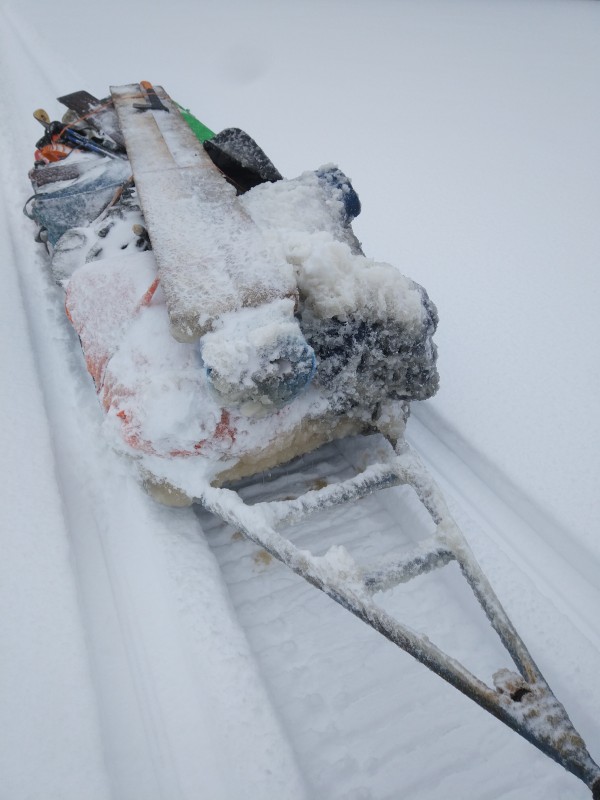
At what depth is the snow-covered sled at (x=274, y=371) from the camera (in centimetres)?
117

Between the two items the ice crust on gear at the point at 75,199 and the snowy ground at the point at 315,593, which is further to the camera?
the ice crust on gear at the point at 75,199

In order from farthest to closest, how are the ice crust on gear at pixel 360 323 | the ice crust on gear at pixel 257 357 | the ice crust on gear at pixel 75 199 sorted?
the ice crust on gear at pixel 75 199 < the ice crust on gear at pixel 360 323 < the ice crust on gear at pixel 257 357

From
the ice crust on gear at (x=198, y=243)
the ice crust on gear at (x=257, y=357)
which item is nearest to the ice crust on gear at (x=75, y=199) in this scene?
the ice crust on gear at (x=198, y=243)

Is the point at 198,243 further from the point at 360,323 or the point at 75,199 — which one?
the point at 75,199

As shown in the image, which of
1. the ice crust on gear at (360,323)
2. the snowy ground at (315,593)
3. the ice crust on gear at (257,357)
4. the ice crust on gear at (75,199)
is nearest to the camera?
the snowy ground at (315,593)

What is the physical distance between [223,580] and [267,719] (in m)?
0.38

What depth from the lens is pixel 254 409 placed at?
1372 millimetres

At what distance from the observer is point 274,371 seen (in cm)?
127

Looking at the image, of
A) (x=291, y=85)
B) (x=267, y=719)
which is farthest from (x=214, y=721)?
(x=291, y=85)

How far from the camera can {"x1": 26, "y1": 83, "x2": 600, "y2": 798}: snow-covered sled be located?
117 centimetres

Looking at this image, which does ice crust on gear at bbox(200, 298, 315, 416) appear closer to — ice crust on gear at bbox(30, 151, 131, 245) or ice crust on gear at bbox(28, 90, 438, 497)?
ice crust on gear at bbox(28, 90, 438, 497)

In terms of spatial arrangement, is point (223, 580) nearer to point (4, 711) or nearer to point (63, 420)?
point (4, 711)

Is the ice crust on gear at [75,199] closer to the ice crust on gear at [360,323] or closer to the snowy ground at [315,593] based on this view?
the snowy ground at [315,593]

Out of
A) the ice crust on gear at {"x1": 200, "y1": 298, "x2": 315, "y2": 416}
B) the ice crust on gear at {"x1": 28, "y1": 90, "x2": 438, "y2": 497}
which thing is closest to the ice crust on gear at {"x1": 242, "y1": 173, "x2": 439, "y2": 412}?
the ice crust on gear at {"x1": 28, "y1": 90, "x2": 438, "y2": 497}
